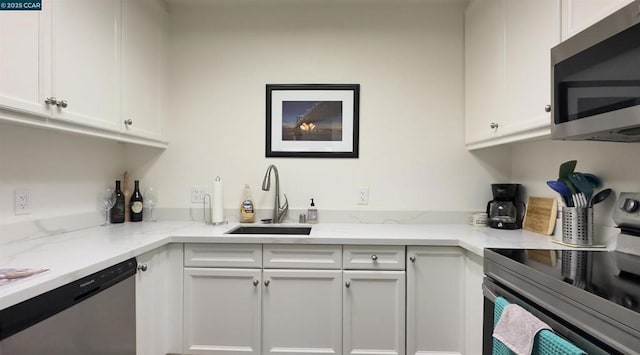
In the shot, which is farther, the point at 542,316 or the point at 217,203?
the point at 217,203

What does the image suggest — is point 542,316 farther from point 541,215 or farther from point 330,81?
point 330,81

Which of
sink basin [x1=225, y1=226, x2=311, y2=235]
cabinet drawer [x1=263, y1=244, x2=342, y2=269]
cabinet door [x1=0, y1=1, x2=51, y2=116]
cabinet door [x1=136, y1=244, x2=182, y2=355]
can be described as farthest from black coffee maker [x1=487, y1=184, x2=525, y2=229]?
cabinet door [x1=0, y1=1, x2=51, y2=116]

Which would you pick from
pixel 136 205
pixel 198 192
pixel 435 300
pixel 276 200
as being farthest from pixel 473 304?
pixel 136 205

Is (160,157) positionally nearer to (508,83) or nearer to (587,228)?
(508,83)

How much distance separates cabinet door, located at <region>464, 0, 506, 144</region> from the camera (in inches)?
68.6

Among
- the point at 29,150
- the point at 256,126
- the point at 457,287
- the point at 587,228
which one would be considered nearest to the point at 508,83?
the point at 587,228

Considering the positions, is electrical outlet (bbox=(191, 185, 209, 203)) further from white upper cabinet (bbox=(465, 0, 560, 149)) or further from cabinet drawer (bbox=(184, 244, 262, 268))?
white upper cabinet (bbox=(465, 0, 560, 149))

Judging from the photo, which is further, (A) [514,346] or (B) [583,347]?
(A) [514,346]

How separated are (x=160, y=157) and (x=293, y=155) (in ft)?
3.31

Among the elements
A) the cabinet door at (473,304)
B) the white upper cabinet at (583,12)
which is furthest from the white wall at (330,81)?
the white upper cabinet at (583,12)

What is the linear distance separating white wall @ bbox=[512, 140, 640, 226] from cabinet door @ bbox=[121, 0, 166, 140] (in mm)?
2525

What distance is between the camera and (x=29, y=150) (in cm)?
153

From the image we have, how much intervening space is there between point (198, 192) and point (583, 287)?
2188mm

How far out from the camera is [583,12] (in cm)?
118
